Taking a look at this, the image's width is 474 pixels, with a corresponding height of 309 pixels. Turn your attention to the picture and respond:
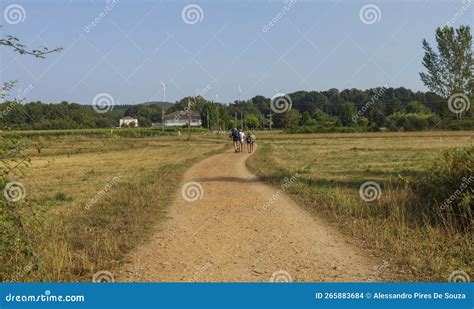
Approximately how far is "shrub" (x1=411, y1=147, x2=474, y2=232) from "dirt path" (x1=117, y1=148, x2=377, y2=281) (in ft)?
7.78

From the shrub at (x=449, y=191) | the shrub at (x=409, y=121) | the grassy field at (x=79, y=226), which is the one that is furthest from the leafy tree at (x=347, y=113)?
the shrub at (x=449, y=191)

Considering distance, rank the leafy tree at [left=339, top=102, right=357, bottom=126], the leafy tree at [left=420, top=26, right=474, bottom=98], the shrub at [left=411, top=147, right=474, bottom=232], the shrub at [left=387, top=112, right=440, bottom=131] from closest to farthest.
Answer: the shrub at [left=411, top=147, right=474, bottom=232] → the leafy tree at [left=420, top=26, right=474, bottom=98] → the shrub at [left=387, top=112, right=440, bottom=131] → the leafy tree at [left=339, top=102, right=357, bottom=126]

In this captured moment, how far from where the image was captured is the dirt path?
242 inches

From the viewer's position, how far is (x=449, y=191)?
391 inches

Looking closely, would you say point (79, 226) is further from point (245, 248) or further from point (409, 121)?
point (409, 121)

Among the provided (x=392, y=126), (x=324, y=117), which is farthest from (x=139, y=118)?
(x=392, y=126)

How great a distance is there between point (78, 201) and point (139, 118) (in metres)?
104

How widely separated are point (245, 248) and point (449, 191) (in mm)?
5155

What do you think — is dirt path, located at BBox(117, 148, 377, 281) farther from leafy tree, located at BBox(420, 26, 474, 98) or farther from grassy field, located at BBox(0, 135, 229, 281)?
leafy tree, located at BBox(420, 26, 474, 98)

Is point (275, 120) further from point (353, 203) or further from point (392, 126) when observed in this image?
point (353, 203)

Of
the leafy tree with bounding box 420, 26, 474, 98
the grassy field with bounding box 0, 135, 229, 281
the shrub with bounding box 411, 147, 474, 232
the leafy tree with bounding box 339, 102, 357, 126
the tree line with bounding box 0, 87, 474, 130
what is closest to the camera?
the grassy field with bounding box 0, 135, 229, 281

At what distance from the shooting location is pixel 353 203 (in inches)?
443

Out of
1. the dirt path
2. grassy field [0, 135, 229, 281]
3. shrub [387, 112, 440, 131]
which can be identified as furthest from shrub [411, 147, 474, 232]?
shrub [387, 112, 440, 131]

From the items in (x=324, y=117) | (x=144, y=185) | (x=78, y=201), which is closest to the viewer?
(x=78, y=201)
